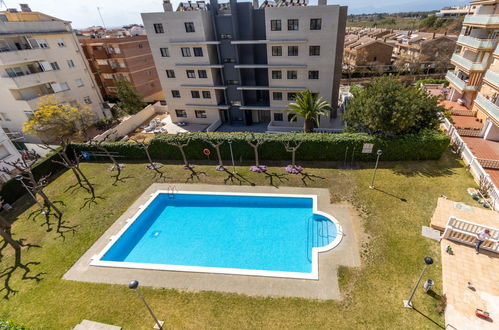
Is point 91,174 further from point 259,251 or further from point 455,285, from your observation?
point 455,285

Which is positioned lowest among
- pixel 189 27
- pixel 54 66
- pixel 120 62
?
pixel 120 62

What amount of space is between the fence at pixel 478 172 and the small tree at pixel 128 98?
44669 millimetres

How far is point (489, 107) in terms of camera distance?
25797 millimetres

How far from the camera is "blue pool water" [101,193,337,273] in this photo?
1661cm

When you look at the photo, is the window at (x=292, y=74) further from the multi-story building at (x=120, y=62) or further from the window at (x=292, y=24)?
the multi-story building at (x=120, y=62)

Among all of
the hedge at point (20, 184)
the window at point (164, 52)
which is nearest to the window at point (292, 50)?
the window at point (164, 52)

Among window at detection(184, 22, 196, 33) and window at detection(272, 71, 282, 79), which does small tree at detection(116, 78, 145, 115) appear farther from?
window at detection(272, 71, 282, 79)

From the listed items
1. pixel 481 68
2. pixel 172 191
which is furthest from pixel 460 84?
pixel 172 191

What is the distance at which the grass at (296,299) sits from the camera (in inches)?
489

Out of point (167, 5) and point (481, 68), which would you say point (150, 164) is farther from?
point (481, 68)

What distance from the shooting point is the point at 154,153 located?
28609mm

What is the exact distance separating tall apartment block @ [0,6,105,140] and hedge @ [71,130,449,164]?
12.5 metres

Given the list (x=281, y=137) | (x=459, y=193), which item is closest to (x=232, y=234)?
(x=281, y=137)

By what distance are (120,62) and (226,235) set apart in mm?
44245
